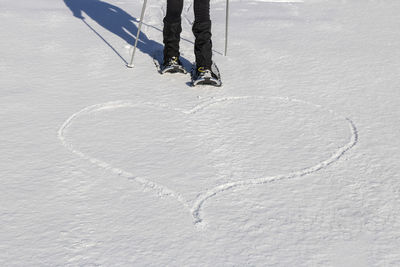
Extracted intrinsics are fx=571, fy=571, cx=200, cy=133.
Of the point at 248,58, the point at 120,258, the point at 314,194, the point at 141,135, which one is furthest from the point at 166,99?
the point at 120,258

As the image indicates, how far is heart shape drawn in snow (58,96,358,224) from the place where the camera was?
3.42 metres

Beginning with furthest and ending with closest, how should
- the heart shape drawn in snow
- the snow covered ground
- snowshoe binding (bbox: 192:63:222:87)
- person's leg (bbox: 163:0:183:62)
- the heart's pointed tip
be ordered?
person's leg (bbox: 163:0:183:62)
snowshoe binding (bbox: 192:63:222:87)
the heart shape drawn in snow
the heart's pointed tip
the snow covered ground

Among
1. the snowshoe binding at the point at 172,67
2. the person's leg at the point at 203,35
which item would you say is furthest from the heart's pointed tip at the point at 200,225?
the snowshoe binding at the point at 172,67

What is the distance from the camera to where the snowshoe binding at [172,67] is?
16.5 ft

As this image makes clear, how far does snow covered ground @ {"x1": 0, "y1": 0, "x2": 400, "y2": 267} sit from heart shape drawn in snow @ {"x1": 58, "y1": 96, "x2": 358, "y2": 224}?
0.05 feet

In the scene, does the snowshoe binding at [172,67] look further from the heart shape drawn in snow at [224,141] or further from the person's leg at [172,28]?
the heart shape drawn in snow at [224,141]

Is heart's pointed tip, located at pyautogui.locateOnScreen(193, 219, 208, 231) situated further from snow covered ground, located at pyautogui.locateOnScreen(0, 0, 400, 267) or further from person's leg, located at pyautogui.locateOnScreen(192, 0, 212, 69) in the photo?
person's leg, located at pyautogui.locateOnScreen(192, 0, 212, 69)

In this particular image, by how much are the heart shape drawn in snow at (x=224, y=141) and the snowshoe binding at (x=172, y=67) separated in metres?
0.65

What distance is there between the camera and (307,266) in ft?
8.71

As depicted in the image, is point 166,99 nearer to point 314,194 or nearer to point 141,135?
point 141,135

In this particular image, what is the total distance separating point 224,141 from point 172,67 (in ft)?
4.47

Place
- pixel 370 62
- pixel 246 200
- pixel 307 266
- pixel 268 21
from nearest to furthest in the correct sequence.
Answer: pixel 307 266
pixel 246 200
pixel 370 62
pixel 268 21

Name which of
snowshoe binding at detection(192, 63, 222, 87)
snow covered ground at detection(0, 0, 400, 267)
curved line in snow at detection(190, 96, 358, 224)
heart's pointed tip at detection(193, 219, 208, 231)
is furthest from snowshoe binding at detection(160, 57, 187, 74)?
heart's pointed tip at detection(193, 219, 208, 231)

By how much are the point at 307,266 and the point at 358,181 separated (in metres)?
0.95
